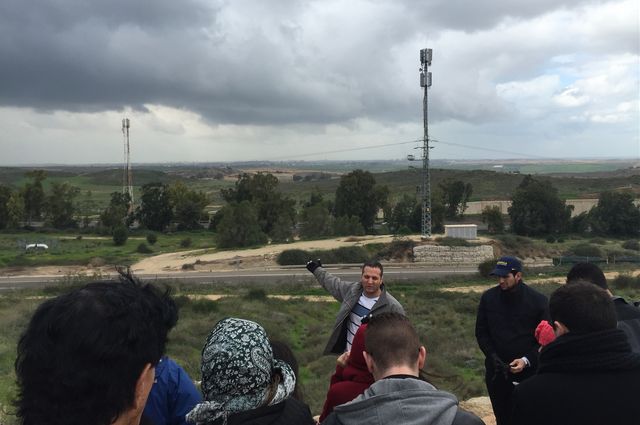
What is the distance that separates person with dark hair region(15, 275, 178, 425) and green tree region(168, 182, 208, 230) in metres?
65.3

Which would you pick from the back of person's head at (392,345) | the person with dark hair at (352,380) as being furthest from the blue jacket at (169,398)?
the back of person's head at (392,345)

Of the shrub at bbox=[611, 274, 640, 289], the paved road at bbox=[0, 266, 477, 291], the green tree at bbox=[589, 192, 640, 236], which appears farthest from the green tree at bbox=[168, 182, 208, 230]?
the shrub at bbox=[611, 274, 640, 289]

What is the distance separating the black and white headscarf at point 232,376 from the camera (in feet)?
7.39

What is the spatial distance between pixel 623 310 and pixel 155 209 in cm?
6506

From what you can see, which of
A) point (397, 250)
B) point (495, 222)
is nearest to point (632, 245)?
point (495, 222)

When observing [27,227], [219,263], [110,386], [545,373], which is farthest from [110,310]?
[27,227]

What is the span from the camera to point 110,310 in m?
1.78

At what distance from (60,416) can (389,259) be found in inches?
1600

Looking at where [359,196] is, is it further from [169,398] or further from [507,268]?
[169,398]

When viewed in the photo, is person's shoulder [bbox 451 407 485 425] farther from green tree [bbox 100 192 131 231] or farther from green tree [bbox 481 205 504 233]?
green tree [bbox 100 192 131 231]

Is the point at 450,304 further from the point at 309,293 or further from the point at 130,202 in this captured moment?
the point at 130,202

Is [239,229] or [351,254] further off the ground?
[239,229]

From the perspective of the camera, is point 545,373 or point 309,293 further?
point 309,293

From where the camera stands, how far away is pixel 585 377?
8.45 feet
